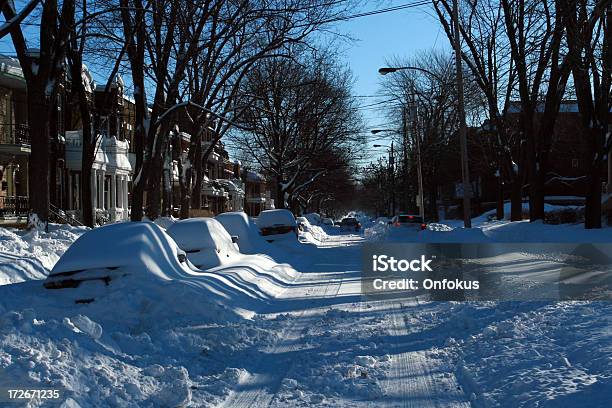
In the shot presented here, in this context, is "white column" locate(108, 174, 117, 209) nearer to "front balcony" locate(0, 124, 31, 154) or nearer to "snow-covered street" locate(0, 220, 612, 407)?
"front balcony" locate(0, 124, 31, 154)

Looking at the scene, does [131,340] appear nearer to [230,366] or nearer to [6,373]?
[230,366]

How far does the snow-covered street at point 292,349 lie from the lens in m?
6.27

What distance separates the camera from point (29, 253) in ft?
53.5

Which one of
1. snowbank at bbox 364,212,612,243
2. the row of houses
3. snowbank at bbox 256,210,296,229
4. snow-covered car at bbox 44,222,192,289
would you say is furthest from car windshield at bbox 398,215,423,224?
snow-covered car at bbox 44,222,192,289

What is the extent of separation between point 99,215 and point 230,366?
31355 millimetres

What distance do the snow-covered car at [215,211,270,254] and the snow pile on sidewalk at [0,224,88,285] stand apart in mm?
4434

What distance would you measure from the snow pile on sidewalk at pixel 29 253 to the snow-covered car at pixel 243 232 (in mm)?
4434

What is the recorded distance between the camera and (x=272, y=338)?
930 centimetres

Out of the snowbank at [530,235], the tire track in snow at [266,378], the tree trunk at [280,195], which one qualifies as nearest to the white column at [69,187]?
the tree trunk at [280,195]

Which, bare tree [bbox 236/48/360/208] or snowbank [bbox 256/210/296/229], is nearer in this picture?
snowbank [bbox 256/210/296/229]

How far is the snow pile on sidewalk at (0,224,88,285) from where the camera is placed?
1424 cm

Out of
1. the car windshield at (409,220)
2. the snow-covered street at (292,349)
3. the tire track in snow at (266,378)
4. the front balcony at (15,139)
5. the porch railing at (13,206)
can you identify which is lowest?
the tire track in snow at (266,378)

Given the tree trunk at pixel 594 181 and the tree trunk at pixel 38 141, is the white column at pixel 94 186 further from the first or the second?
the tree trunk at pixel 594 181

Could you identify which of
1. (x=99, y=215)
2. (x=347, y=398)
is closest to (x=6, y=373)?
(x=347, y=398)
